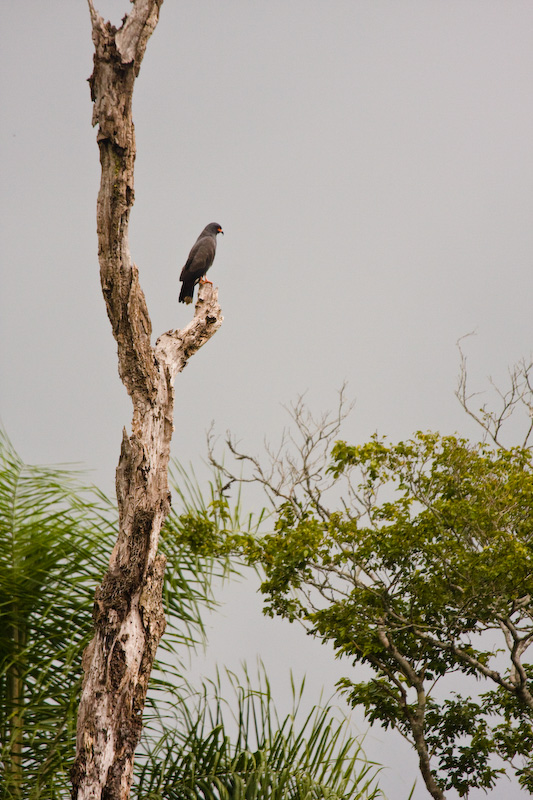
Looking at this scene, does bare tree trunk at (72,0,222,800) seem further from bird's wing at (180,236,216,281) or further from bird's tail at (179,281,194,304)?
bird's tail at (179,281,194,304)

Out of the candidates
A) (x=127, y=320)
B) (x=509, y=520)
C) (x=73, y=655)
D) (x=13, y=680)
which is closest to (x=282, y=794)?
(x=73, y=655)

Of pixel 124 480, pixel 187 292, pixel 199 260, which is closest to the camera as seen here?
pixel 124 480

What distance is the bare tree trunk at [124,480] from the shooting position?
A: 3.54 meters

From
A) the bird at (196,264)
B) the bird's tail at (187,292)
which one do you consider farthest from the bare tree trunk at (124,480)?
the bird's tail at (187,292)

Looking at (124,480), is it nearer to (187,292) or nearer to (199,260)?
(199,260)

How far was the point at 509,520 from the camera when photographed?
6.63 m

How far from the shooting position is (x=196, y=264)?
595cm

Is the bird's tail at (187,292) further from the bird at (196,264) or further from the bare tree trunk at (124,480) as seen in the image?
the bare tree trunk at (124,480)

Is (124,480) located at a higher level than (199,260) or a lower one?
lower

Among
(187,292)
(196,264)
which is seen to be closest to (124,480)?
(196,264)

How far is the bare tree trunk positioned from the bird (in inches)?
72.5

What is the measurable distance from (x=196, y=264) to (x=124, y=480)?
2491mm

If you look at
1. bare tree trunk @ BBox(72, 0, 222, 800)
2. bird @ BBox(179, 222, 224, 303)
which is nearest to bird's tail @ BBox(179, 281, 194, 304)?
bird @ BBox(179, 222, 224, 303)

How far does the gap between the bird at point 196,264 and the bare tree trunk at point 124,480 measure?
6.04 feet
